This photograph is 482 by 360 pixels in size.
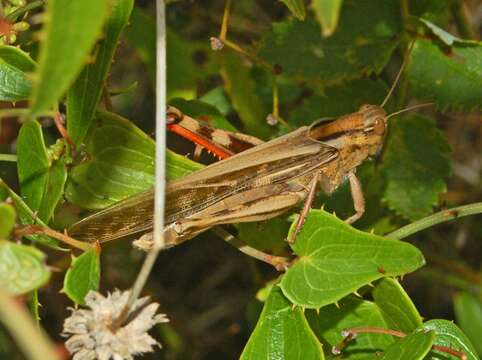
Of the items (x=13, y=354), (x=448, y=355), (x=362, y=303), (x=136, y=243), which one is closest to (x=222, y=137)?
(x=136, y=243)

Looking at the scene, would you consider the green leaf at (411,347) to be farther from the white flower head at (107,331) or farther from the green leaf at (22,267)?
the green leaf at (22,267)

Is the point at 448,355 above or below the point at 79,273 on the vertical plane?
below

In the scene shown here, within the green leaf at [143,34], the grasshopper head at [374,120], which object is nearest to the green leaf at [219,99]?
the green leaf at [143,34]

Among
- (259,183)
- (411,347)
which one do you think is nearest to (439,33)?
(259,183)

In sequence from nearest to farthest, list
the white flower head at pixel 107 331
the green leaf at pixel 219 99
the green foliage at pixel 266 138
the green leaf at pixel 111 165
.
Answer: the white flower head at pixel 107 331, the green foliage at pixel 266 138, the green leaf at pixel 111 165, the green leaf at pixel 219 99

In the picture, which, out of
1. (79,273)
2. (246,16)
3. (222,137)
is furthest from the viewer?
(246,16)

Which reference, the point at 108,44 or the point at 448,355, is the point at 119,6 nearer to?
the point at 108,44

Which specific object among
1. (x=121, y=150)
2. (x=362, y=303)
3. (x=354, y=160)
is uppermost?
(x=121, y=150)
